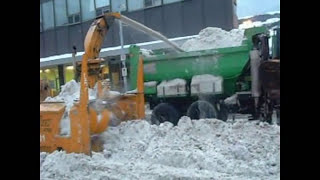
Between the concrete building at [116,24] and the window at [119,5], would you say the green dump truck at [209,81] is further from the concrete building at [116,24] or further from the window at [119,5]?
the window at [119,5]

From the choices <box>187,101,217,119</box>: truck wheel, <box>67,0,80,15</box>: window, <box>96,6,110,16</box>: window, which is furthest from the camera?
<box>67,0,80,15</box>: window

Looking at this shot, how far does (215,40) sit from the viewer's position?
6.45m

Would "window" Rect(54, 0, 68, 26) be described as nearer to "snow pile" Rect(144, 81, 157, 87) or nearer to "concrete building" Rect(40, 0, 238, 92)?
"concrete building" Rect(40, 0, 238, 92)

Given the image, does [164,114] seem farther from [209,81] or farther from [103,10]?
[103,10]

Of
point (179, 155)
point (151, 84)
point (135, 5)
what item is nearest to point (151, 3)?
point (135, 5)

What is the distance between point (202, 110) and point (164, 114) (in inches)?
23.7

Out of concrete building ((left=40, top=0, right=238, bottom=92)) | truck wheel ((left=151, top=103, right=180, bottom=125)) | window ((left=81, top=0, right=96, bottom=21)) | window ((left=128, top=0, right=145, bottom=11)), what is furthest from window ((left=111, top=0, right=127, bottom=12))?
truck wheel ((left=151, top=103, right=180, bottom=125))

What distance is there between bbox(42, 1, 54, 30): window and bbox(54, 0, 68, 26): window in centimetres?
19

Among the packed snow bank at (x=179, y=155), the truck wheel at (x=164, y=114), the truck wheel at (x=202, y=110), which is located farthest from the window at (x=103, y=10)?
the packed snow bank at (x=179, y=155)

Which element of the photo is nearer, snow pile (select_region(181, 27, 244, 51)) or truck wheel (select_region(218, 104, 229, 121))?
truck wheel (select_region(218, 104, 229, 121))

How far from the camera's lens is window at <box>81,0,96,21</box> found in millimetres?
12539

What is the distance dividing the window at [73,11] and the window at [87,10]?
0.80ft

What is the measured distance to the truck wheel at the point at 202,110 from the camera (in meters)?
5.99
